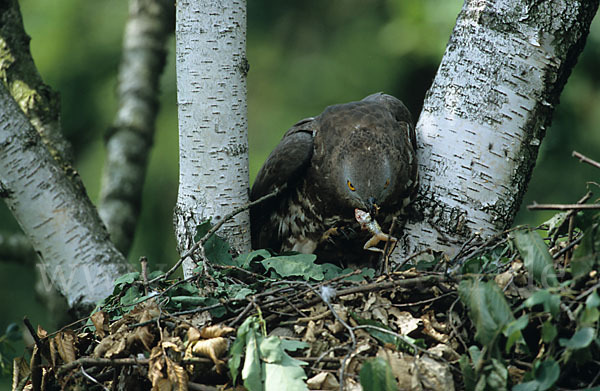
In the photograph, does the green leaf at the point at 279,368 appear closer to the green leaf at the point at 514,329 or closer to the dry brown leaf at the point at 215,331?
the dry brown leaf at the point at 215,331

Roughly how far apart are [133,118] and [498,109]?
119 inches

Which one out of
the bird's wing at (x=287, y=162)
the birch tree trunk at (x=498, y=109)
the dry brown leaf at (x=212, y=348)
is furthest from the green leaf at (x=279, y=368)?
the bird's wing at (x=287, y=162)

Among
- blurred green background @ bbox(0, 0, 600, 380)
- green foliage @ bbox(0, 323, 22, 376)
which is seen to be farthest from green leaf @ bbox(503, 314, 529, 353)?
blurred green background @ bbox(0, 0, 600, 380)

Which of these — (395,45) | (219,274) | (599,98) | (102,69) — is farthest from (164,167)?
(599,98)

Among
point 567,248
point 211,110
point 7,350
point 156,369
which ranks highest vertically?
point 211,110

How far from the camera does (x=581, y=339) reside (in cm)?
181

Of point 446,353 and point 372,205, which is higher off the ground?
point 372,205

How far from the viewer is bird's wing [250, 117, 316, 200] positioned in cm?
346

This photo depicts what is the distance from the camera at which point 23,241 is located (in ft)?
15.5

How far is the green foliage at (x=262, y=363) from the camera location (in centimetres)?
201

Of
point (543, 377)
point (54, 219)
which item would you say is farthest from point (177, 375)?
point (54, 219)

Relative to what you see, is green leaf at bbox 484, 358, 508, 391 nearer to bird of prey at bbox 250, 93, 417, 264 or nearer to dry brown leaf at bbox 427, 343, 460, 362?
dry brown leaf at bbox 427, 343, 460, 362

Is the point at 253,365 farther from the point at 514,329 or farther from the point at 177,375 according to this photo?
the point at 514,329

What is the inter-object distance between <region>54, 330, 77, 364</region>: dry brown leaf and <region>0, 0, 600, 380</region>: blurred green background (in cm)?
277
